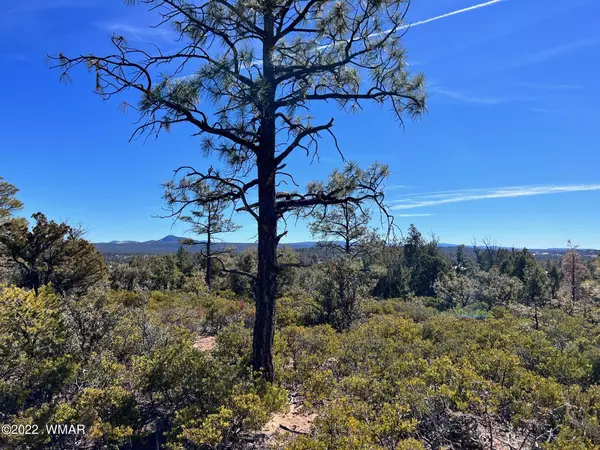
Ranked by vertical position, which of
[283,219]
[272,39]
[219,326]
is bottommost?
[219,326]

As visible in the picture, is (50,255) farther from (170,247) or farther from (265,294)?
(170,247)

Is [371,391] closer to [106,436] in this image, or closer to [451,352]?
[451,352]

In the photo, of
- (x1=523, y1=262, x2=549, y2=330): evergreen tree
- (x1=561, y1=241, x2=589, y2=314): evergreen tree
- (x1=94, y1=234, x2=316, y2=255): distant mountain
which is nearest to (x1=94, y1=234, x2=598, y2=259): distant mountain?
(x1=94, y1=234, x2=316, y2=255): distant mountain

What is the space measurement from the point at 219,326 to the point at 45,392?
609 centimetres

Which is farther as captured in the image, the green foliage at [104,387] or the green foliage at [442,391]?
the green foliage at [104,387]

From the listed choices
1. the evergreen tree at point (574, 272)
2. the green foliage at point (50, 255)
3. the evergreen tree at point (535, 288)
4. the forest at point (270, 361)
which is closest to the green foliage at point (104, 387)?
the forest at point (270, 361)

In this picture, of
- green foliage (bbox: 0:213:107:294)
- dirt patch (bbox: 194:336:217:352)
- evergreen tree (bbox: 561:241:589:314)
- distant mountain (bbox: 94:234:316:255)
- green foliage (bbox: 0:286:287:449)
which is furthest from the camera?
evergreen tree (bbox: 561:241:589:314)

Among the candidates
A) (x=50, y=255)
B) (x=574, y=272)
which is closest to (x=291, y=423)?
(x=50, y=255)

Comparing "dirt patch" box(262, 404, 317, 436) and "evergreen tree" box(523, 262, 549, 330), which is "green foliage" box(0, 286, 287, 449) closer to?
"dirt patch" box(262, 404, 317, 436)

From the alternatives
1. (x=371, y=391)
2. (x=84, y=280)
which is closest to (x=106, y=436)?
(x=371, y=391)

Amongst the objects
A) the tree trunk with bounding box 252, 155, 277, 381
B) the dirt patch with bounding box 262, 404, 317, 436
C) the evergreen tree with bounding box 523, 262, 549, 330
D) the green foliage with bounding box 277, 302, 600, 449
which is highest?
the tree trunk with bounding box 252, 155, 277, 381

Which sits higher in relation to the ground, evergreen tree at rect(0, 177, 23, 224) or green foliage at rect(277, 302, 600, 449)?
evergreen tree at rect(0, 177, 23, 224)

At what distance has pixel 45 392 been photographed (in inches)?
157

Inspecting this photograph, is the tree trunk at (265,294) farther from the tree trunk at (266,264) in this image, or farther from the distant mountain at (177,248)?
the distant mountain at (177,248)
